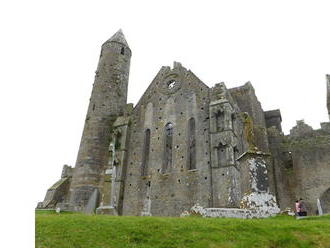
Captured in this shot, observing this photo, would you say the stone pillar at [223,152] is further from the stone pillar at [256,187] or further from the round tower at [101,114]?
the round tower at [101,114]

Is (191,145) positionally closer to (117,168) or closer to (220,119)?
(220,119)

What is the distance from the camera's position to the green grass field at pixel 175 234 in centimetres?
764

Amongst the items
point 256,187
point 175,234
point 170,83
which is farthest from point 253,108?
point 175,234

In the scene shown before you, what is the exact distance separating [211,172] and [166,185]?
3.21 metres

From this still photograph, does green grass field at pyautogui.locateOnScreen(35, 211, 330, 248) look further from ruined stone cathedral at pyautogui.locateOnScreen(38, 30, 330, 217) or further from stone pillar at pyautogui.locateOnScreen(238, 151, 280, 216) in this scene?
ruined stone cathedral at pyautogui.locateOnScreen(38, 30, 330, 217)

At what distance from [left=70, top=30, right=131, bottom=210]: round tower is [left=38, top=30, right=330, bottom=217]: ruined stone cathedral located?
0.07 m

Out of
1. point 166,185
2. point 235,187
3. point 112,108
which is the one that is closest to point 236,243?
point 235,187

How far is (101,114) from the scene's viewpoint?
24938 millimetres

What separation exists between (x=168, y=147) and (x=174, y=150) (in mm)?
1023

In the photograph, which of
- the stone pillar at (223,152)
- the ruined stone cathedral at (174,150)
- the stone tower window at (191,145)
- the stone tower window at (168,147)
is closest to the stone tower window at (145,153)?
the ruined stone cathedral at (174,150)

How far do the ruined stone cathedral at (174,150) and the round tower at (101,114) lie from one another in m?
0.07

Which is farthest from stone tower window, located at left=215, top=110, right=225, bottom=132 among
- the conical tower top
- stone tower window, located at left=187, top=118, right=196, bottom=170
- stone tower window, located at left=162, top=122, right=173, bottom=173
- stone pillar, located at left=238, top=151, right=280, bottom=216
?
the conical tower top

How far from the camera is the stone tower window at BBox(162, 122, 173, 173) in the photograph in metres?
21.3

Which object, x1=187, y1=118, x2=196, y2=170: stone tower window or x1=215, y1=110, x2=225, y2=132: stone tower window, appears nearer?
x1=215, y1=110, x2=225, y2=132: stone tower window
